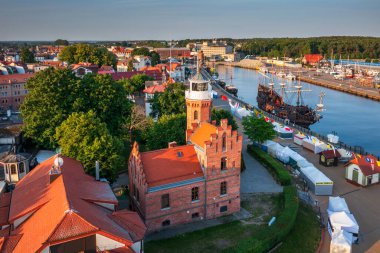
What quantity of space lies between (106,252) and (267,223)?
47.5 ft

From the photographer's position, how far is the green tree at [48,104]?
1619 inches

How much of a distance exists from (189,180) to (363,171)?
21.1 m

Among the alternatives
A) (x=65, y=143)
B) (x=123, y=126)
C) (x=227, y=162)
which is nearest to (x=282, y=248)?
(x=227, y=162)

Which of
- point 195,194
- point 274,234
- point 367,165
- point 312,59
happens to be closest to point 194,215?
point 195,194

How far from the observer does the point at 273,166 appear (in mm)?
39812

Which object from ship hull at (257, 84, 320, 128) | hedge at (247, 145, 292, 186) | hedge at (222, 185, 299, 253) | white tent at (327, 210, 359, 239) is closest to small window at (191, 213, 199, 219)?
hedge at (222, 185, 299, 253)

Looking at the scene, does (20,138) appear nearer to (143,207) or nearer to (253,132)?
(143,207)

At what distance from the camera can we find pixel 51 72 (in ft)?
146

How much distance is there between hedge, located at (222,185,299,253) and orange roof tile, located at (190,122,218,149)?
8176 mm

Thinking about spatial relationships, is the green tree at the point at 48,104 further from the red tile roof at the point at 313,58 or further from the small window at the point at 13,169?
the red tile roof at the point at 313,58

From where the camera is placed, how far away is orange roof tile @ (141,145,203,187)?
2789 centimetres

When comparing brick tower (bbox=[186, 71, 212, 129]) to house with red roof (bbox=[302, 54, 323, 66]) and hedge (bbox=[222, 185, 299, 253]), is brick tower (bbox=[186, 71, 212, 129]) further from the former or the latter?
house with red roof (bbox=[302, 54, 323, 66])

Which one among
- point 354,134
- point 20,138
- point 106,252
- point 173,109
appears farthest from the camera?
point 354,134

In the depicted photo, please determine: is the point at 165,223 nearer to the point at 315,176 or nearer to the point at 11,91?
the point at 315,176
